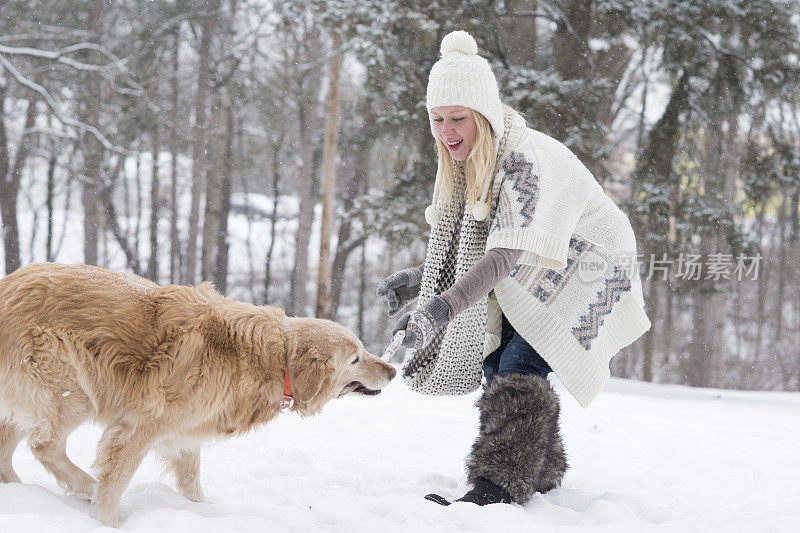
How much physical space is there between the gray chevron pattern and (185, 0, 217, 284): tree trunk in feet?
44.1

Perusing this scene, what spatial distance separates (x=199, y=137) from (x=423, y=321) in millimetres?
14266

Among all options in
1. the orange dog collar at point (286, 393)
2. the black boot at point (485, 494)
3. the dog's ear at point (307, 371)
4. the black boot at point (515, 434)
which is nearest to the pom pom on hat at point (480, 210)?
the black boot at point (515, 434)

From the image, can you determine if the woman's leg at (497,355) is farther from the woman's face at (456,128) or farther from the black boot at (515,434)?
the woman's face at (456,128)

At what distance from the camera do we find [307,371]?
2.71 metres

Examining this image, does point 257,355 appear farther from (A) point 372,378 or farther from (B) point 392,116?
(B) point 392,116

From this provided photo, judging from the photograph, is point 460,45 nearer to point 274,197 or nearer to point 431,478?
point 431,478

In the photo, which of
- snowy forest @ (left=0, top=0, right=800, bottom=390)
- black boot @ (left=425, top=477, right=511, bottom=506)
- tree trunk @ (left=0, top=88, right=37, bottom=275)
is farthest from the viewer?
tree trunk @ (left=0, top=88, right=37, bottom=275)

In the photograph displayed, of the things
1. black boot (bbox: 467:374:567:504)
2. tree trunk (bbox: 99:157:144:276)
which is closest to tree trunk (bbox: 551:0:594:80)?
black boot (bbox: 467:374:567:504)

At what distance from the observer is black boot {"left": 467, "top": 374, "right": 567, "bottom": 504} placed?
2.84 m

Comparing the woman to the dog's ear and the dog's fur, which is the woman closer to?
the dog's ear

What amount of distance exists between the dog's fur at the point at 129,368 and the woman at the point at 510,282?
0.64 metres

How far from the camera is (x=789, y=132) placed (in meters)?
11.2

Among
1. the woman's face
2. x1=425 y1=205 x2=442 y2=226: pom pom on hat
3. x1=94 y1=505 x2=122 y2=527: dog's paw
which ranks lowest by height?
x1=94 y1=505 x2=122 y2=527: dog's paw

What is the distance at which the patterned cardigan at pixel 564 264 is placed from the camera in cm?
256
